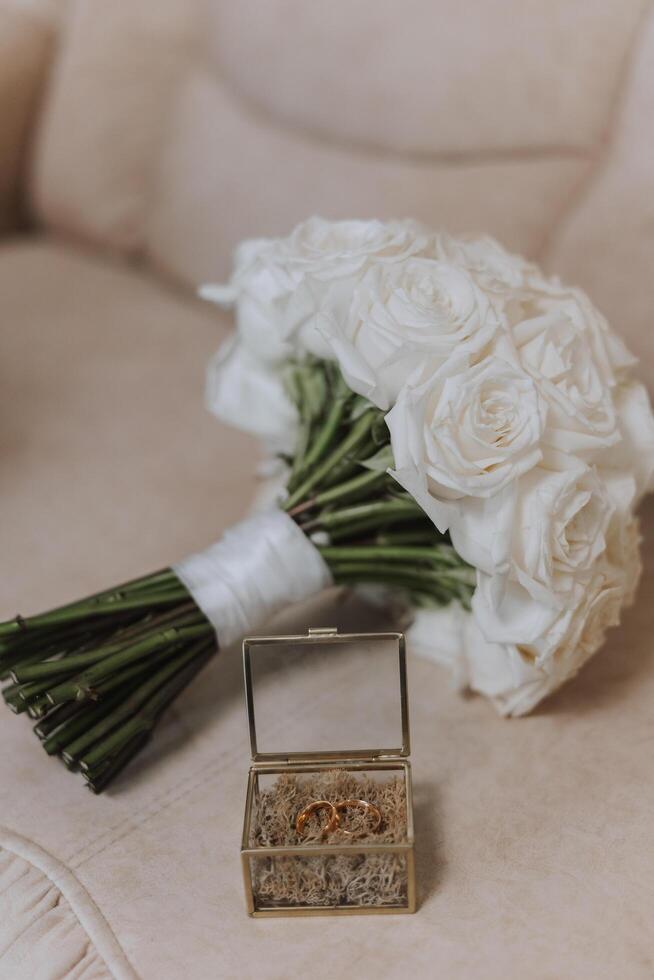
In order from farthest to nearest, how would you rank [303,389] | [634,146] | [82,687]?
[634,146], [303,389], [82,687]

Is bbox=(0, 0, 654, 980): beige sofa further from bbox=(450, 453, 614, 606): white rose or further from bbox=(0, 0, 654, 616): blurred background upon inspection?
bbox=(450, 453, 614, 606): white rose

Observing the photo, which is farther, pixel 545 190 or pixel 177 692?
pixel 545 190

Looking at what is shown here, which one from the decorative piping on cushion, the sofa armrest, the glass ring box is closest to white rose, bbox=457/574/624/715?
the glass ring box

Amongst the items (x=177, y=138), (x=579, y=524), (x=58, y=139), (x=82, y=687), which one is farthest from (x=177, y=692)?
(x=58, y=139)

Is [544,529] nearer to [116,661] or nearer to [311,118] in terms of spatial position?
[116,661]

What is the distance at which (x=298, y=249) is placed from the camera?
2.98 ft

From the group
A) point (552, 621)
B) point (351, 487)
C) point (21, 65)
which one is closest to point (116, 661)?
point (351, 487)

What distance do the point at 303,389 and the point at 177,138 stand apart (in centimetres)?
79

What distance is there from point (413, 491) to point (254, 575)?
198mm

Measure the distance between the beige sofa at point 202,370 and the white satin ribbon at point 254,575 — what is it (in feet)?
0.30

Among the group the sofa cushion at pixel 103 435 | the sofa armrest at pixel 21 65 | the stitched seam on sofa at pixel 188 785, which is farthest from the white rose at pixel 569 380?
the sofa armrest at pixel 21 65

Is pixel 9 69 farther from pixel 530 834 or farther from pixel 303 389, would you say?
pixel 530 834

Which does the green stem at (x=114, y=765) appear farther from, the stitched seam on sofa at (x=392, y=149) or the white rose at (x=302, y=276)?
the stitched seam on sofa at (x=392, y=149)

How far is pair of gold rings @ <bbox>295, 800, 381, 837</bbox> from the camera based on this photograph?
2.44ft
